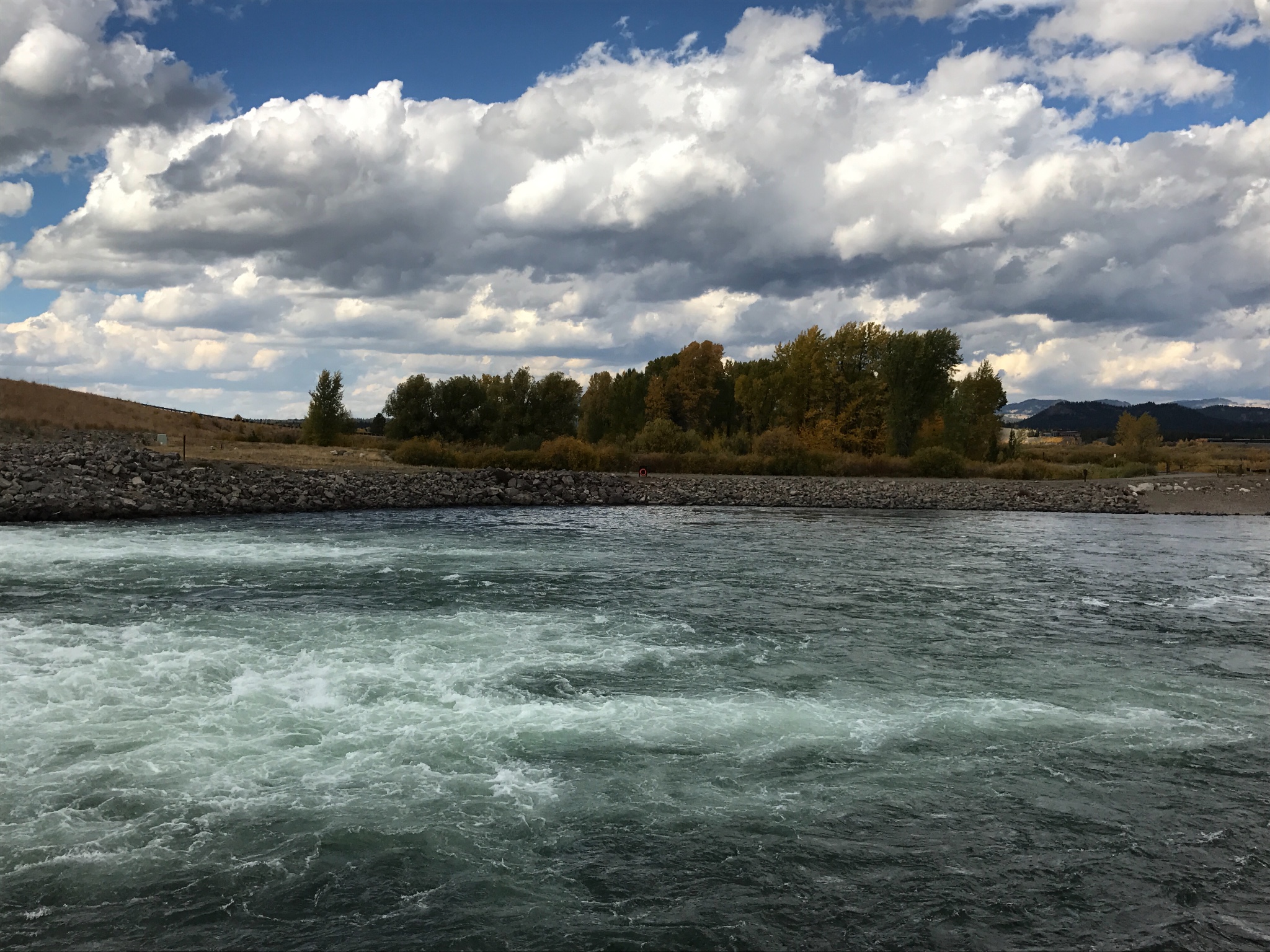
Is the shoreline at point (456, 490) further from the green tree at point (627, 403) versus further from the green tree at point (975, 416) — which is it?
the green tree at point (627, 403)

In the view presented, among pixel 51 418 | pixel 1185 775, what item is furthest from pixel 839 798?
pixel 51 418

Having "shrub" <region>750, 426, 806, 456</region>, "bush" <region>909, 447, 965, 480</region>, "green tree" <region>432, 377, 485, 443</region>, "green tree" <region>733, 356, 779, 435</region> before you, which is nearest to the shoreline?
"bush" <region>909, 447, 965, 480</region>

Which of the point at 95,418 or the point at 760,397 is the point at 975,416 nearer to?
the point at 760,397

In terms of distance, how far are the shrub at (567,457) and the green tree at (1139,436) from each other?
4366 centimetres

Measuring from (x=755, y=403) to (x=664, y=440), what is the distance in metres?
13.1

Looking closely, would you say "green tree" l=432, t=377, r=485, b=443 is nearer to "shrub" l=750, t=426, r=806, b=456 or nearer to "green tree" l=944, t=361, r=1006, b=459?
"shrub" l=750, t=426, r=806, b=456

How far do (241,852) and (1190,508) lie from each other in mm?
47527

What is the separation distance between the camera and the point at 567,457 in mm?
55156

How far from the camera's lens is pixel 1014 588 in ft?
66.4

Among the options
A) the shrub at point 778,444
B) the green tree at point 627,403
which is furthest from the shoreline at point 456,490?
the green tree at point 627,403

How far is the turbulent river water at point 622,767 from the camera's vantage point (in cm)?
602

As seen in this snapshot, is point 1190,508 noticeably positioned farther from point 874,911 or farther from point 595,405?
point 595,405

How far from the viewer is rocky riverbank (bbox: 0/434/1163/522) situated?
3119 cm

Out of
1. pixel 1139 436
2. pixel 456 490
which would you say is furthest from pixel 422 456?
pixel 1139 436
